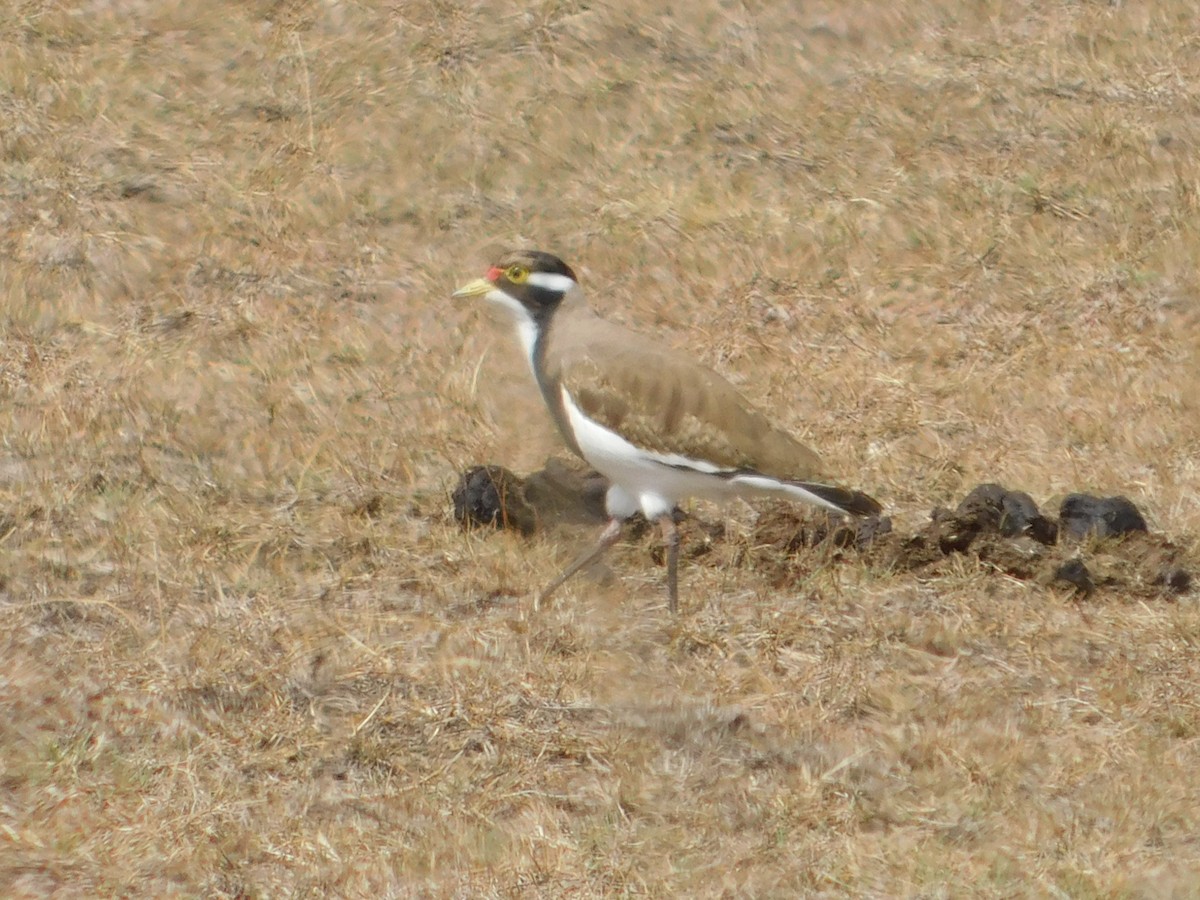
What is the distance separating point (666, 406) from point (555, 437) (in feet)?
6.77

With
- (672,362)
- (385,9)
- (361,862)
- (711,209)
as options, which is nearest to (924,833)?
(361,862)

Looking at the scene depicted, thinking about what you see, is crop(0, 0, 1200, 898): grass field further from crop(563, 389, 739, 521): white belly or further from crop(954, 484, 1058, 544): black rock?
crop(563, 389, 739, 521): white belly

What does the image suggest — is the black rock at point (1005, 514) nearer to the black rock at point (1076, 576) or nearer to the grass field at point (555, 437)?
the grass field at point (555, 437)

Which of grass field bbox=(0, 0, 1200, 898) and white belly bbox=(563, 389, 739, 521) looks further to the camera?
→ white belly bbox=(563, 389, 739, 521)

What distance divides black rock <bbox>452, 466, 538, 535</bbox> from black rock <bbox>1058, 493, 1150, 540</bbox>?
293 cm

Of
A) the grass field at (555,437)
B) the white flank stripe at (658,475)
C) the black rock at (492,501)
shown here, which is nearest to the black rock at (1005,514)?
the grass field at (555,437)

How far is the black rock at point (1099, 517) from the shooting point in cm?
909

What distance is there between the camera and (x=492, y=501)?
917 centimetres

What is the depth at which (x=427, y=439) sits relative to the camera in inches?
399

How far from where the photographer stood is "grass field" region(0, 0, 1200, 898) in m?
6.85

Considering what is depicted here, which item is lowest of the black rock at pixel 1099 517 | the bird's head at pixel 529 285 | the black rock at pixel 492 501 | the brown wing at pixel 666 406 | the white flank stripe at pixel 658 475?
the black rock at pixel 492 501

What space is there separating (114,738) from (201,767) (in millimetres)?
483

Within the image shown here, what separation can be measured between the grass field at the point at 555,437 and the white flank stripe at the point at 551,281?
1.35 metres

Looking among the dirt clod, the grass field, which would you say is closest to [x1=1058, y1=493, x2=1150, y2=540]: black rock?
the dirt clod
